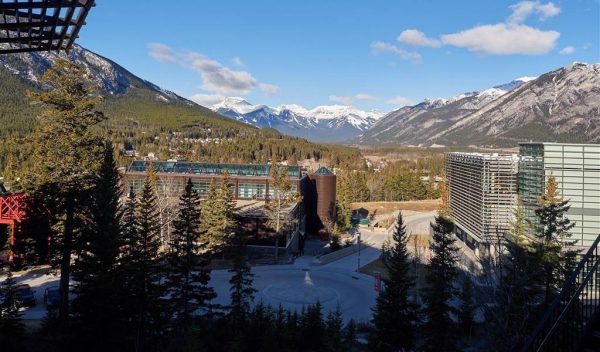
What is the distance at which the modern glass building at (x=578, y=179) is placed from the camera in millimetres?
33250

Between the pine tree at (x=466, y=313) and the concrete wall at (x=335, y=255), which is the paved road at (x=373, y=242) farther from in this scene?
the pine tree at (x=466, y=313)

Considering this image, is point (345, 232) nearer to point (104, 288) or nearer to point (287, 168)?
point (287, 168)

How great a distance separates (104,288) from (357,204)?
6883cm

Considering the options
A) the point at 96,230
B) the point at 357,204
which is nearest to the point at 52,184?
the point at 96,230

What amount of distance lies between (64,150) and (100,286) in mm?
6829

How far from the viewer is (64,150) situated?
17594 millimetres

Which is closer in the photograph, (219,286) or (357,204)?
(219,286)

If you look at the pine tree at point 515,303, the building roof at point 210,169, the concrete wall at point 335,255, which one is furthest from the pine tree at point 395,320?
the building roof at point 210,169

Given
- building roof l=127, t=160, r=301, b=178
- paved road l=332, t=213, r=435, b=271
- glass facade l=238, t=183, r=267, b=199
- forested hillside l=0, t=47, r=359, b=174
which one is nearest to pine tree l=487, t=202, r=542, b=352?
paved road l=332, t=213, r=435, b=271

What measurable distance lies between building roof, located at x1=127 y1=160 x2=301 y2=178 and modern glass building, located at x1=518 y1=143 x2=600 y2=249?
88.3 feet

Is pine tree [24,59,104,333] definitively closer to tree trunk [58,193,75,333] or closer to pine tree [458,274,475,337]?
tree trunk [58,193,75,333]

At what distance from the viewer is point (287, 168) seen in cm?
5112

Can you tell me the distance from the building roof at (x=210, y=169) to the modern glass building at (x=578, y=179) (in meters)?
26.9

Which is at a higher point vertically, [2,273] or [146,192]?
[146,192]
